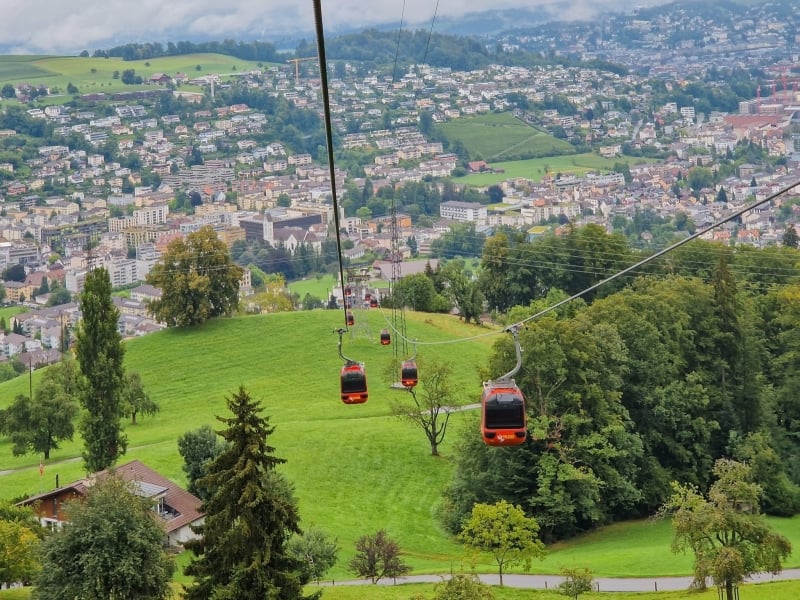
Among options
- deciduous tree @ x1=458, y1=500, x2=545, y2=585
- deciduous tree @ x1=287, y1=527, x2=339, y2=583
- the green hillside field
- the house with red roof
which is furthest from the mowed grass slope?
deciduous tree @ x1=287, y1=527, x2=339, y2=583

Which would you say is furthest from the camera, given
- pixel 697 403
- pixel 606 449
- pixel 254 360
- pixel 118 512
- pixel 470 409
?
pixel 254 360

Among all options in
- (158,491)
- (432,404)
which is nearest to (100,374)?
(158,491)

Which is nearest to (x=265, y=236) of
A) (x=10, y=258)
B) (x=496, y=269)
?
Answer: (x=10, y=258)

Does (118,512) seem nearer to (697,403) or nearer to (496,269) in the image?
(697,403)

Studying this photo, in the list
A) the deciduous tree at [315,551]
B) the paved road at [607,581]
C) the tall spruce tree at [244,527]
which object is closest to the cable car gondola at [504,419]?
the tall spruce tree at [244,527]

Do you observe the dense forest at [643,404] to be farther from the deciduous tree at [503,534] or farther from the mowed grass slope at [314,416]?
the deciduous tree at [503,534]

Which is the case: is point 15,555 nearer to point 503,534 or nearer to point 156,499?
point 156,499

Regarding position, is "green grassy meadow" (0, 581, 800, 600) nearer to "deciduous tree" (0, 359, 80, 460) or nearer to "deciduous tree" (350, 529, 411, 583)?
"deciduous tree" (350, 529, 411, 583)
